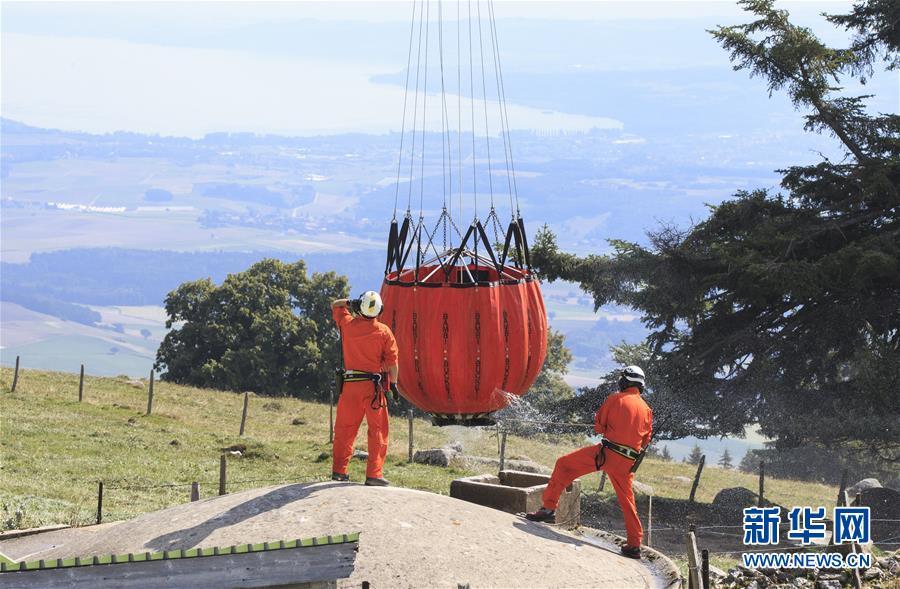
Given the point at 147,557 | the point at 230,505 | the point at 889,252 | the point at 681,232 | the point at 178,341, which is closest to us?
the point at 147,557

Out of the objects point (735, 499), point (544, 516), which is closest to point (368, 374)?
point (544, 516)

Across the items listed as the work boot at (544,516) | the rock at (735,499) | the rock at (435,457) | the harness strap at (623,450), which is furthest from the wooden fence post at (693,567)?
the rock at (435,457)

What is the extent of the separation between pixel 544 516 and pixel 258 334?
48.0 metres

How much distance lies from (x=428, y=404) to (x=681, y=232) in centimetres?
1508

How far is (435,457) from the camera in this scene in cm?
3130

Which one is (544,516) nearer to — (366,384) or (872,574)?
(366,384)

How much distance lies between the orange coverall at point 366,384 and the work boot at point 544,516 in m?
2.05

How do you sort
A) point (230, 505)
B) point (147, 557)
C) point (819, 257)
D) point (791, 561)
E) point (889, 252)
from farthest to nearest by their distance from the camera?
point (819, 257) → point (889, 252) → point (791, 561) → point (230, 505) → point (147, 557)

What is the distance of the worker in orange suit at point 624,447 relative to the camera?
14617 millimetres

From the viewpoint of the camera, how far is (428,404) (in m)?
17.6

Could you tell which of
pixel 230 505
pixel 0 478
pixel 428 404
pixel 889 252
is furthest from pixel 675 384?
pixel 230 505

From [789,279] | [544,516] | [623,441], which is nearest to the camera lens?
[623,441]

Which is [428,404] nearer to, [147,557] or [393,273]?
[393,273]

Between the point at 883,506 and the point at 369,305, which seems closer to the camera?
the point at 369,305
